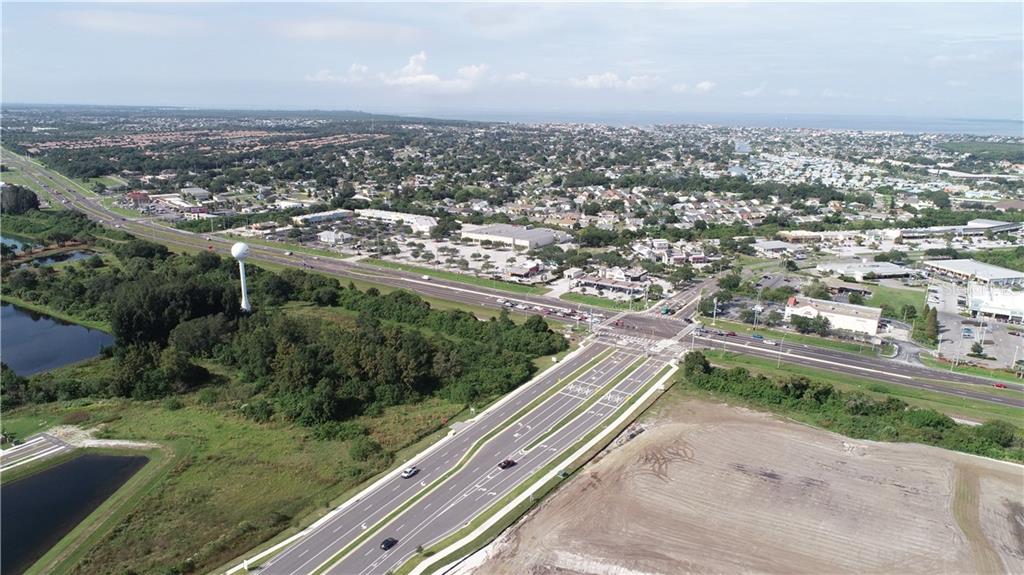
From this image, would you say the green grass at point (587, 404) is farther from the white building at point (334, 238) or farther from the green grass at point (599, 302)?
the white building at point (334, 238)

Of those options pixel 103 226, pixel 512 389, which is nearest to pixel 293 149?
pixel 103 226

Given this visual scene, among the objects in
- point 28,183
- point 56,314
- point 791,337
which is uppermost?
point 28,183

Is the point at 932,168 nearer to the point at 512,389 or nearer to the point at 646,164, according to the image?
the point at 646,164

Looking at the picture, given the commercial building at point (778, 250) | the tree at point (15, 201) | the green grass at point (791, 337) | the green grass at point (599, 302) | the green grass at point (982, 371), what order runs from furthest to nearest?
1. the tree at point (15, 201)
2. the commercial building at point (778, 250)
3. the green grass at point (599, 302)
4. the green grass at point (791, 337)
5. the green grass at point (982, 371)

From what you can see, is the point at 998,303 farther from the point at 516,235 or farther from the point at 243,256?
the point at 243,256

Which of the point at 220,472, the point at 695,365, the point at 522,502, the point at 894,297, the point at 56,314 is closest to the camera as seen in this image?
the point at 522,502

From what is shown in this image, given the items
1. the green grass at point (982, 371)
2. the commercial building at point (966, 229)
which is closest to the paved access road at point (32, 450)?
the green grass at point (982, 371)

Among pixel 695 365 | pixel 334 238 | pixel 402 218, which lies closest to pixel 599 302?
pixel 695 365
